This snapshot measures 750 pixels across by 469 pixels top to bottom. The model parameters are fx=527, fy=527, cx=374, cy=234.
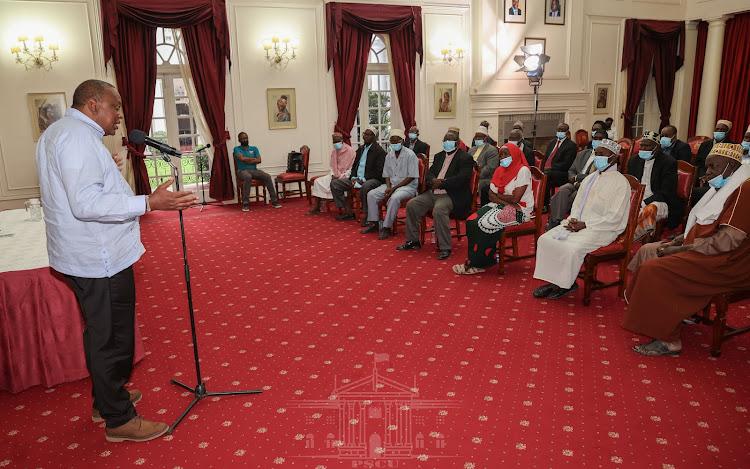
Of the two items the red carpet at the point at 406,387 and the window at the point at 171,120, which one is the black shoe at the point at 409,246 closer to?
the red carpet at the point at 406,387

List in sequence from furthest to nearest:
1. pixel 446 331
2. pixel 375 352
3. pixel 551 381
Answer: pixel 446 331 < pixel 375 352 < pixel 551 381

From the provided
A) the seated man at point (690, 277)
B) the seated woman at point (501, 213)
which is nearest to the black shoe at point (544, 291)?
the seated woman at point (501, 213)

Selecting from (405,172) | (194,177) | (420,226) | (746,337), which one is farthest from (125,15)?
(746,337)

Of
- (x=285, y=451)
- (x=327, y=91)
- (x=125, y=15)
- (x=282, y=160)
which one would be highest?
(x=125, y=15)

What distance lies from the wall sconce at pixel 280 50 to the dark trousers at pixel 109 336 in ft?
26.1

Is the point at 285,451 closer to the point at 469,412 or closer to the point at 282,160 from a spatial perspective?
the point at 469,412

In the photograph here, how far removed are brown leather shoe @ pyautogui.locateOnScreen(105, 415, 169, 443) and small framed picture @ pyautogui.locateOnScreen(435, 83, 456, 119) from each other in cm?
954

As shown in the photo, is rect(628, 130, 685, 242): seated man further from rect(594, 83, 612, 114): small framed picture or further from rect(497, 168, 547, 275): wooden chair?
rect(594, 83, 612, 114): small framed picture

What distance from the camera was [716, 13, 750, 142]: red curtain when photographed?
1151 cm

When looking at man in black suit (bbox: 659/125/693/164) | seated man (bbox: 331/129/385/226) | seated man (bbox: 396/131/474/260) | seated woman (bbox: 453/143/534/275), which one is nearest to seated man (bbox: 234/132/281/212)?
seated man (bbox: 331/129/385/226)

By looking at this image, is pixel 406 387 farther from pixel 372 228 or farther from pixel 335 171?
pixel 335 171

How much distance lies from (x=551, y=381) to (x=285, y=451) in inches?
66.0

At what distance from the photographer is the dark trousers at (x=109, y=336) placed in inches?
99.2

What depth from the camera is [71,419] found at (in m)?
2.99
